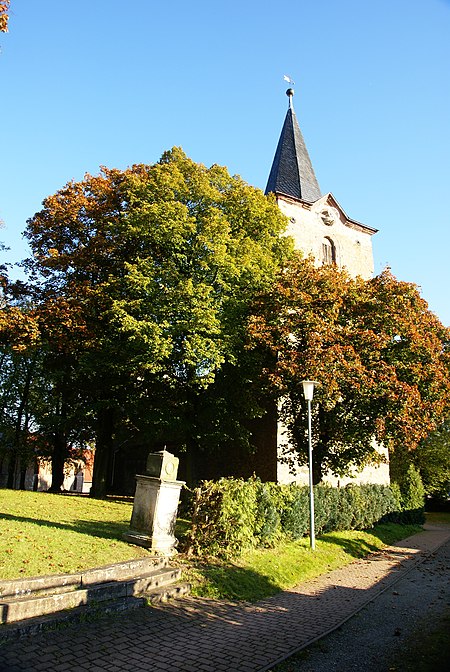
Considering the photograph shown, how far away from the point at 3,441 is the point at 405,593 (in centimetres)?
2409

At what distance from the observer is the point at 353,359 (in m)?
15.0

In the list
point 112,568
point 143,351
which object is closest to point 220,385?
point 143,351

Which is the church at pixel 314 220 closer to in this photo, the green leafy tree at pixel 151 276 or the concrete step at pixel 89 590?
the green leafy tree at pixel 151 276

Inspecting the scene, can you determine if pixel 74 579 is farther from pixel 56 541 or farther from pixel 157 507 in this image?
pixel 157 507

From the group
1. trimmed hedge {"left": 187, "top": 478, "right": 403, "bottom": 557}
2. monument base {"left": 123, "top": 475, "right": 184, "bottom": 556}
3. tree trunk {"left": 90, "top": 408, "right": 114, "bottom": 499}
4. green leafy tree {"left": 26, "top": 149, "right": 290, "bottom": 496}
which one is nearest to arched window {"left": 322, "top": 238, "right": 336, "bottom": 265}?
green leafy tree {"left": 26, "top": 149, "right": 290, "bottom": 496}

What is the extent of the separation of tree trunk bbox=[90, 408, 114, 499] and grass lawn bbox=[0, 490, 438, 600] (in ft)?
22.7

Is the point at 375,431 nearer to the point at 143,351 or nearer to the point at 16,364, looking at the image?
the point at 143,351

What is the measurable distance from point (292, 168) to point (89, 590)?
2741 centimetres

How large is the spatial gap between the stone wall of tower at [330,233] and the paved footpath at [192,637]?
20.4 metres

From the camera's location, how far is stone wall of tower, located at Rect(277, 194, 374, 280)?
2655 centimetres

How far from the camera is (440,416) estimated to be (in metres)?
16.5

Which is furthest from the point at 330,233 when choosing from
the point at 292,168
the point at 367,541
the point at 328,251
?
the point at 367,541

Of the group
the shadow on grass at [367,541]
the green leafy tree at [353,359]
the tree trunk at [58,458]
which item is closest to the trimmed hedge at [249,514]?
the shadow on grass at [367,541]

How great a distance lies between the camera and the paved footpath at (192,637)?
201 inches
